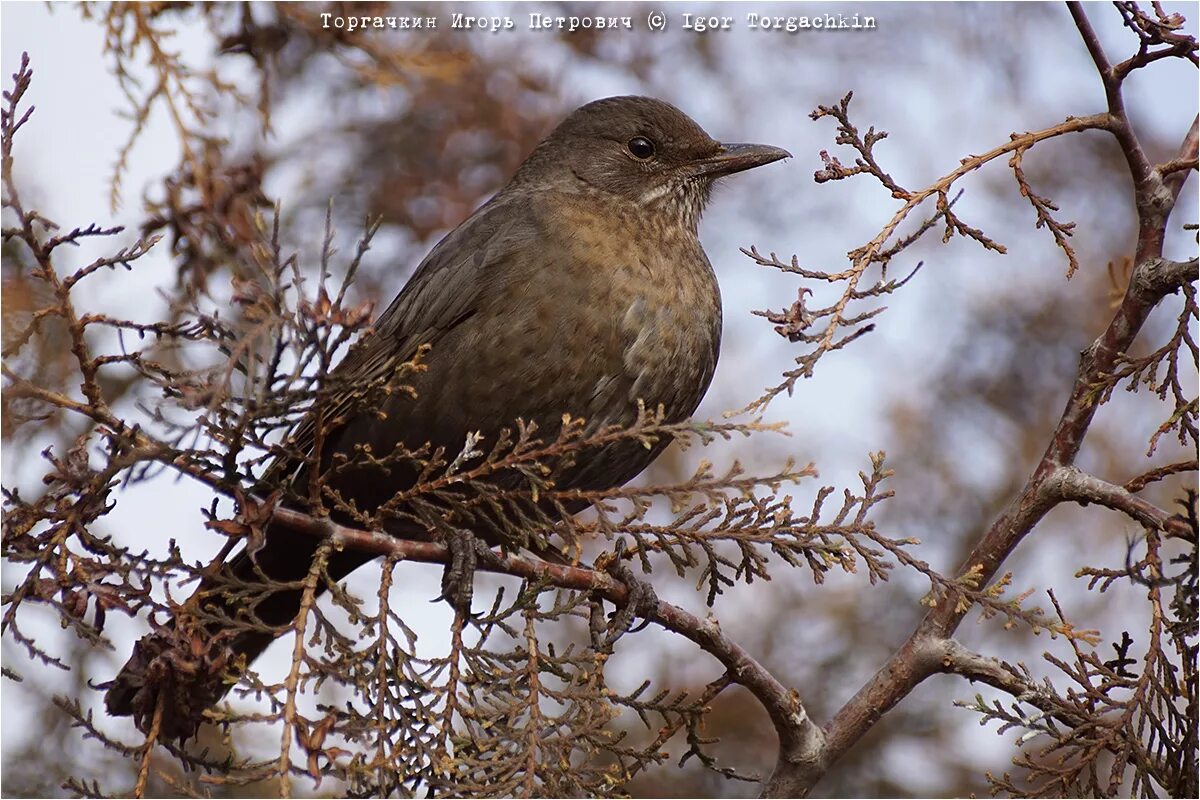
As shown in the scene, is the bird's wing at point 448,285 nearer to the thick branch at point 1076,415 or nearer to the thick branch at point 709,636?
the thick branch at point 709,636

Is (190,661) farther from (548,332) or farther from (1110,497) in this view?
(1110,497)

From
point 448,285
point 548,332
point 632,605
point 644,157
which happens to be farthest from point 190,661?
point 644,157

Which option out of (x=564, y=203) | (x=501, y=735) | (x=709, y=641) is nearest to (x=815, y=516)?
(x=709, y=641)

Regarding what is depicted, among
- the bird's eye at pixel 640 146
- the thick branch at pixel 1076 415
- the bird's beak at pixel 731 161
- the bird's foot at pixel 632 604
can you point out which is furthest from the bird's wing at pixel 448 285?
the thick branch at pixel 1076 415

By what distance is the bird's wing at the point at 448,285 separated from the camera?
13.9 feet

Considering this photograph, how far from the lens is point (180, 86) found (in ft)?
14.0

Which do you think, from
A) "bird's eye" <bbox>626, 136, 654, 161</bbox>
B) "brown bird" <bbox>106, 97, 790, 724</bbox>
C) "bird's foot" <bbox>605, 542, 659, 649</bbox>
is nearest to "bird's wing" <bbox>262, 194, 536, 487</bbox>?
"brown bird" <bbox>106, 97, 790, 724</bbox>

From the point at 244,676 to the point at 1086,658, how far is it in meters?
1.80

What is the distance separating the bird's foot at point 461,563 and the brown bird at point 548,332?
0.56 m

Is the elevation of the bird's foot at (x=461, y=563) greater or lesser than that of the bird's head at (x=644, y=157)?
lesser

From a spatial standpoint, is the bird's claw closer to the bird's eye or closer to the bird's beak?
the bird's beak

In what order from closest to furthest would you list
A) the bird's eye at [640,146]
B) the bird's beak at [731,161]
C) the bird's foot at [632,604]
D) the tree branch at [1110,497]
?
1. the tree branch at [1110,497]
2. the bird's foot at [632,604]
3. the bird's beak at [731,161]
4. the bird's eye at [640,146]

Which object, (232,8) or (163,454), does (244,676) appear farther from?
(232,8)

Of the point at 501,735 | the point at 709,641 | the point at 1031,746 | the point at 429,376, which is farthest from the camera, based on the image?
the point at 1031,746
